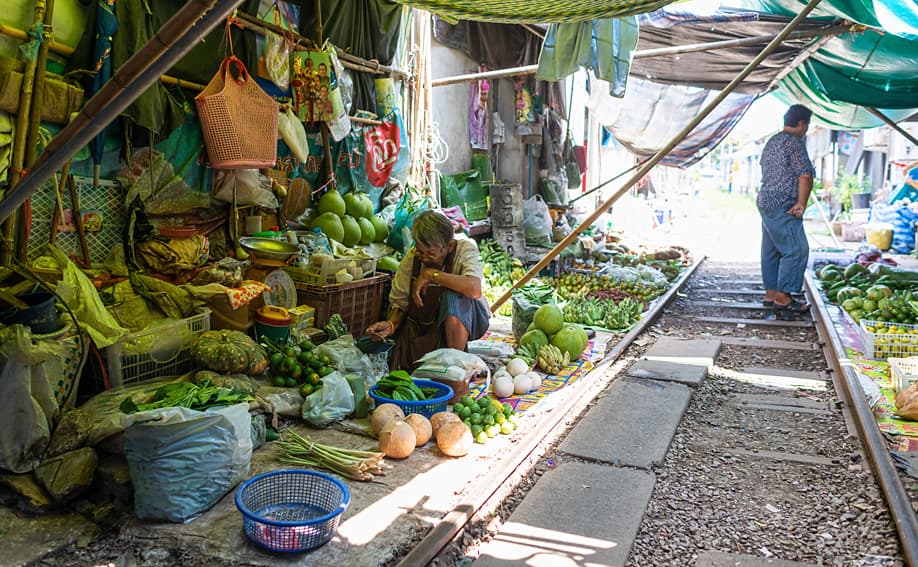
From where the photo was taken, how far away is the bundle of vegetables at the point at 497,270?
9.14 meters

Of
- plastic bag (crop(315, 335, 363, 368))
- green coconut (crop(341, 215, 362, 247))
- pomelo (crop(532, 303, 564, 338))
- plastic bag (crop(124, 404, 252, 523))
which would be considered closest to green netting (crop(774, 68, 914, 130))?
pomelo (crop(532, 303, 564, 338))

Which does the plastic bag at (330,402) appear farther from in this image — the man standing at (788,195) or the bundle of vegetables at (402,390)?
the man standing at (788,195)

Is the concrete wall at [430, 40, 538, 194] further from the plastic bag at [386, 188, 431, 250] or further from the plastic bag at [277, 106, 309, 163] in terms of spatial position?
the plastic bag at [277, 106, 309, 163]

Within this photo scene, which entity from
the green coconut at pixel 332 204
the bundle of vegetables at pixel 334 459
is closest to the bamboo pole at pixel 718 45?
the green coconut at pixel 332 204

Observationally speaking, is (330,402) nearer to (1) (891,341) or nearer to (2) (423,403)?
(2) (423,403)

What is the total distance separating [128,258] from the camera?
5020mm

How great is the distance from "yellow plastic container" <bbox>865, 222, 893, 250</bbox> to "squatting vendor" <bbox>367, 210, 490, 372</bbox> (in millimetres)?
14494

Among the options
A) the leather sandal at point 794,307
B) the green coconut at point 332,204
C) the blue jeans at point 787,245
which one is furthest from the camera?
the leather sandal at point 794,307

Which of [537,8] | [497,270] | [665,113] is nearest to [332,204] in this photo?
[537,8]

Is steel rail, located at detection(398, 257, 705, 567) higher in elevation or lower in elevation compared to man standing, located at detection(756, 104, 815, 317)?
lower

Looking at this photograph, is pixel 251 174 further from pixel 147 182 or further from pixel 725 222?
pixel 725 222

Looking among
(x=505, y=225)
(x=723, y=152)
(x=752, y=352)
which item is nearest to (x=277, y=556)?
(x=752, y=352)

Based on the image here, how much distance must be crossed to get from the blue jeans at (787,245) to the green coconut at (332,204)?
516 cm

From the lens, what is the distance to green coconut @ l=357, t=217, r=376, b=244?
23.6 ft
